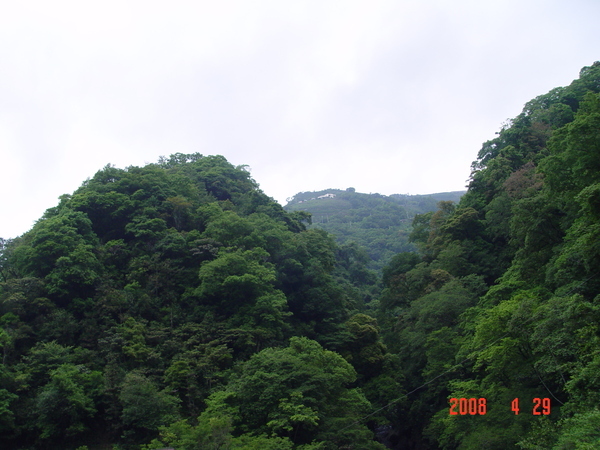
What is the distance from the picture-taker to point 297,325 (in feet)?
86.0

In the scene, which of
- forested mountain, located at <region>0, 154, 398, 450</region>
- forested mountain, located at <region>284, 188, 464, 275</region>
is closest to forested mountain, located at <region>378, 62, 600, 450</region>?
forested mountain, located at <region>0, 154, 398, 450</region>

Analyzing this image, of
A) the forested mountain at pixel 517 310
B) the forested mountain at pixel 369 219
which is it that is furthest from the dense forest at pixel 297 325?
the forested mountain at pixel 369 219

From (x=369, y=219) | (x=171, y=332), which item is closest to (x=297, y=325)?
(x=171, y=332)

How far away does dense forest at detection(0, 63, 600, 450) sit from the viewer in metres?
13.9

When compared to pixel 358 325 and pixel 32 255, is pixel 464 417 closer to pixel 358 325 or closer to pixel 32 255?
pixel 358 325

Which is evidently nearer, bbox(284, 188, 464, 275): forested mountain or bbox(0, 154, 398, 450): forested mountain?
bbox(0, 154, 398, 450): forested mountain

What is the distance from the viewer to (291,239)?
3036 centimetres

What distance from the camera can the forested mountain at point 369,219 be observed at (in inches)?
2916

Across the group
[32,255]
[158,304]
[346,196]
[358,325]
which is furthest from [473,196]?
[346,196]

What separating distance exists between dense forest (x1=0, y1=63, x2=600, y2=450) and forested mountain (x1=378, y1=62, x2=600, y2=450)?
0.08 m

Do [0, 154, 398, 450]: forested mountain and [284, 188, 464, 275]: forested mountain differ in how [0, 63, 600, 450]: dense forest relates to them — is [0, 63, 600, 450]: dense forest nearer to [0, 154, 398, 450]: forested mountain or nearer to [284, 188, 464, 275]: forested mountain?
[0, 154, 398, 450]: forested mountain
